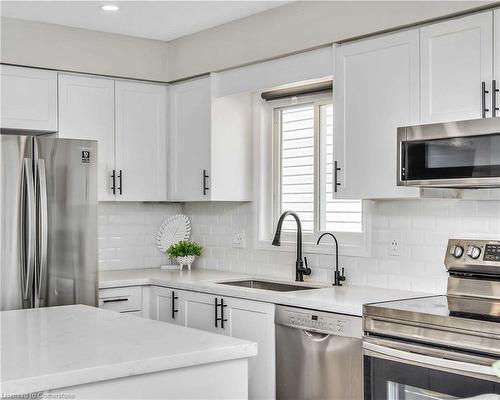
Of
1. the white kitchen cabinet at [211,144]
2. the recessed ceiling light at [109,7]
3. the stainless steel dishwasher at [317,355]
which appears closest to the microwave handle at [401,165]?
the stainless steel dishwasher at [317,355]

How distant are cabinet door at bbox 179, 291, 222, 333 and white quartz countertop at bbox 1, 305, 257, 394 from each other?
1.34 meters

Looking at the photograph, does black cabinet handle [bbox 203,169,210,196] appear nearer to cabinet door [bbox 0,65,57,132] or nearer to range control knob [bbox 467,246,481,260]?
cabinet door [bbox 0,65,57,132]

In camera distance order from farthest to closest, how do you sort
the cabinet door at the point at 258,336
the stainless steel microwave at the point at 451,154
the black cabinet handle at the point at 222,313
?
the black cabinet handle at the point at 222,313, the cabinet door at the point at 258,336, the stainless steel microwave at the point at 451,154

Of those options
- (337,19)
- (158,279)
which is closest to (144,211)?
(158,279)

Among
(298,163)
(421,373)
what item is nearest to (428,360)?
(421,373)

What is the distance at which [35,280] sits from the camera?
4215 millimetres

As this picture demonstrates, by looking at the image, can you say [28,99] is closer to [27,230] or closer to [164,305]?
[27,230]

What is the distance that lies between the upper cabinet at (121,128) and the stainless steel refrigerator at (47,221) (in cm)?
42

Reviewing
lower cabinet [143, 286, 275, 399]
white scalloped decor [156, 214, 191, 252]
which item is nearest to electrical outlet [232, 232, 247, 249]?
white scalloped decor [156, 214, 191, 252]

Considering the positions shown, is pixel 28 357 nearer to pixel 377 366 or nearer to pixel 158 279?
pixel 377 366

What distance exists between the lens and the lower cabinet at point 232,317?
12.2ft

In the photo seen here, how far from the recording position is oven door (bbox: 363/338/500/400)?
266 cm

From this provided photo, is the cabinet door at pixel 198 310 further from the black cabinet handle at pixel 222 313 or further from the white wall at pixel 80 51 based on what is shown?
the white wall at pixel 80 51

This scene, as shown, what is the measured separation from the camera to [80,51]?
4762mm
